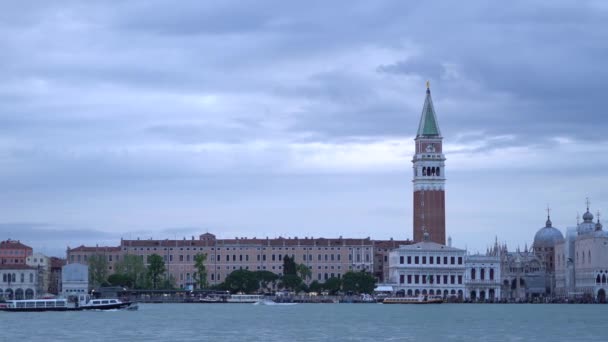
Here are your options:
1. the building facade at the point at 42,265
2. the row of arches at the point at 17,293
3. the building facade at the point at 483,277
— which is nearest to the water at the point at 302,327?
the row of arches at the point at 17,293

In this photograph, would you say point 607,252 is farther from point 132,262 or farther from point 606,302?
point 132,262

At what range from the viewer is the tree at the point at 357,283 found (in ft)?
393

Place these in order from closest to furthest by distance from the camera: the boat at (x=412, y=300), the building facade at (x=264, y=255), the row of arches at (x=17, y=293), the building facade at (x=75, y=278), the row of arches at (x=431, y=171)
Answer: the boat at (x=412, y=300), the building facade at (x=75, y=278), the row of arches at (x=17, y=293), the row of arches at (x=431, y=171), the building facade at (x=264, y=255)

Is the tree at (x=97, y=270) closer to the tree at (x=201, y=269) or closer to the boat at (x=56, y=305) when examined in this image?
the tree at (x=201, y=269)

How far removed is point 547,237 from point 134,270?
49.7m

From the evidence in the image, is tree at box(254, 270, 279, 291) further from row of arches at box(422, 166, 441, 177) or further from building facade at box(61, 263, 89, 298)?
row of arches at box(422, 166, 441, 177)

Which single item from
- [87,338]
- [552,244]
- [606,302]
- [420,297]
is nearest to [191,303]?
[420,297]

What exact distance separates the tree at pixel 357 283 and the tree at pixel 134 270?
62.7 feet

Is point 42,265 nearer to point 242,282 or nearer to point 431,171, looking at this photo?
point 242,282

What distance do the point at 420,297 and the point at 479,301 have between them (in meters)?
10.9

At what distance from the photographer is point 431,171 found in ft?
430

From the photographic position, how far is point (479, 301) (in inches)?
4719

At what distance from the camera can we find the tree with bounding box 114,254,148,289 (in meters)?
122

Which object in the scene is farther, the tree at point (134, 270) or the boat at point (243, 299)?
the tree at point (134, 270)
